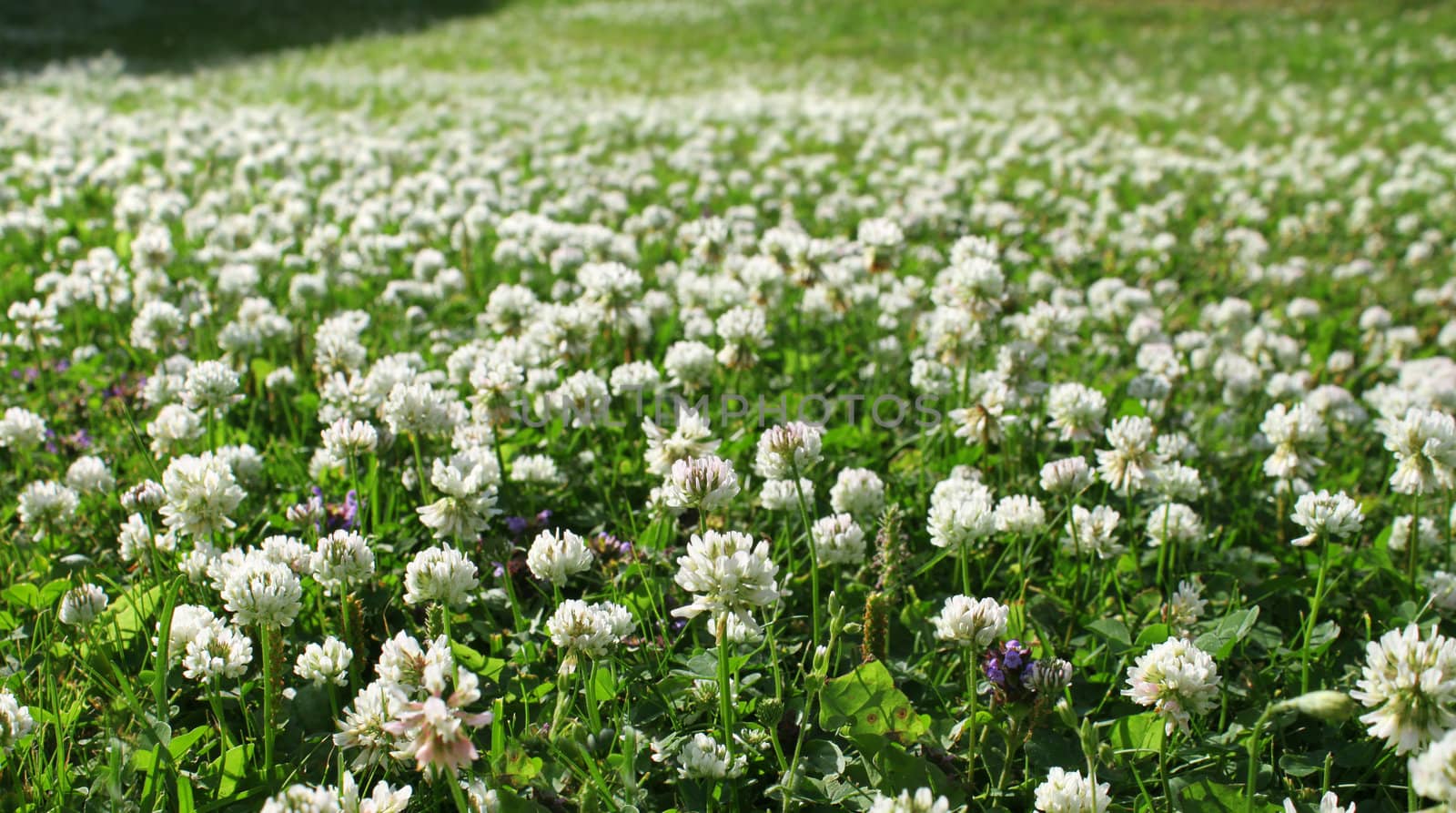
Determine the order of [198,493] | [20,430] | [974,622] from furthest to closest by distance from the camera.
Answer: [20,430], [198,493], [974,622]

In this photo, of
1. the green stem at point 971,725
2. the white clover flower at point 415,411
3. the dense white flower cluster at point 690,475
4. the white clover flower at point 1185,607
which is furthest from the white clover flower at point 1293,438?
the white clover flower at point 415,411

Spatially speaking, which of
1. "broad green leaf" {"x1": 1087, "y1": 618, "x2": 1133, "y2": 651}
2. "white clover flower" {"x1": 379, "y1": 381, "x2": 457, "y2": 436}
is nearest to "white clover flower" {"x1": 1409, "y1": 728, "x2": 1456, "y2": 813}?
"broad green leaf" {"x1": 1087, "y1": 618, "x2": 1133, "y2": 651}

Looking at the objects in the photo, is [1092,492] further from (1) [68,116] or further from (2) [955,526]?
(1) [68,116]

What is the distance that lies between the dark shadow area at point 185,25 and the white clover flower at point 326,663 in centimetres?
1244

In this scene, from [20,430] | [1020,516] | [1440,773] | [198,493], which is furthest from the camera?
[20,430]

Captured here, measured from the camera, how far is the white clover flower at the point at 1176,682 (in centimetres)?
149

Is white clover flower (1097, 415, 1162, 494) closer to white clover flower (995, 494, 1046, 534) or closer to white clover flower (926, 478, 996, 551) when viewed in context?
white clover flower (995, 494, 1046, 534)

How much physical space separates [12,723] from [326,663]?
395mm

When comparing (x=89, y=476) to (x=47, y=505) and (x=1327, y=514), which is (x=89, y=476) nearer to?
(x=47, y=505)

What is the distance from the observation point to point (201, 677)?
65.2 inches

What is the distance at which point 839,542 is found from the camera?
1959mm

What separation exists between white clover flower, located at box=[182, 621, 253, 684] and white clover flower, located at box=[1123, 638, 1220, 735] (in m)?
1.28

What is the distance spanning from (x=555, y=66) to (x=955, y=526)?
11.6m

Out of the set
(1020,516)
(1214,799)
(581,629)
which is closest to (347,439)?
(581,629)
